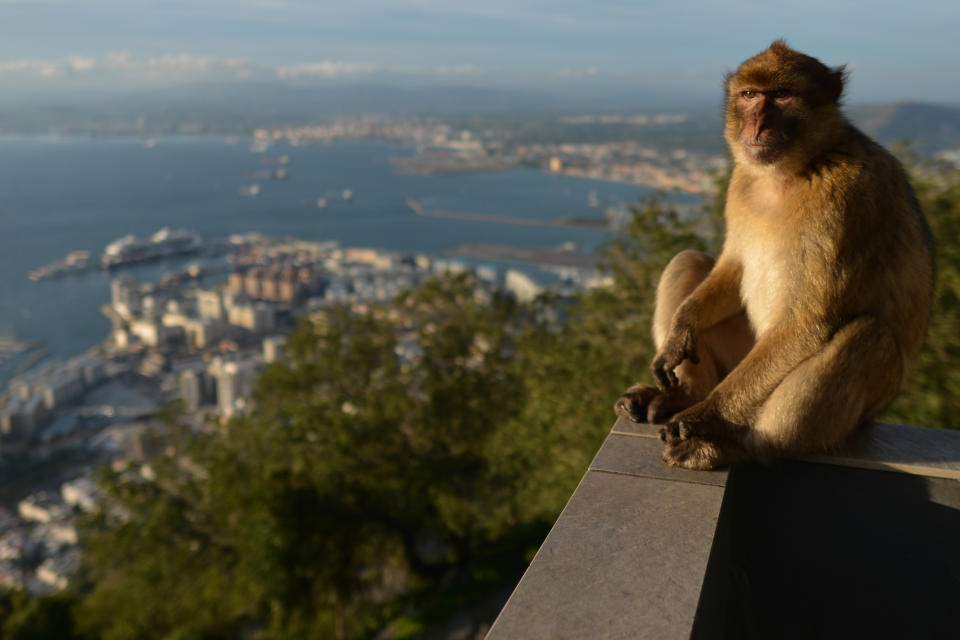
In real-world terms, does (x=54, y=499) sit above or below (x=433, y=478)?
below

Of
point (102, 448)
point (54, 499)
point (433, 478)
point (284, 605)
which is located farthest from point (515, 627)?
point (102, 448)

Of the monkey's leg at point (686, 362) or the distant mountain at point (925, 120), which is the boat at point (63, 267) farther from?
the monkey's leg at point (686, 362)

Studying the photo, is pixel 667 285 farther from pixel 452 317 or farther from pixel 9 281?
pixel 9 281

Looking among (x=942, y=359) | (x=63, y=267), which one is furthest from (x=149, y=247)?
(x=942, y=359)

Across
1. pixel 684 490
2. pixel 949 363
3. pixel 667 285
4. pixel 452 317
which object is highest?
pixel 667 285

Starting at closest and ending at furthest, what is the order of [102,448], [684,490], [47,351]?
[684,490], [102,448], [47,351]

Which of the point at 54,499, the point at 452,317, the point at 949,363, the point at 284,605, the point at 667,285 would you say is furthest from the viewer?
the point at 54,499

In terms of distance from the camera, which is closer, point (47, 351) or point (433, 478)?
point (433, 478)

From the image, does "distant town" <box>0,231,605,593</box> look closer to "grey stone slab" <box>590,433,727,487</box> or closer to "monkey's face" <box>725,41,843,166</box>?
"grey stone slab" <box>590,433,727,487</box>
